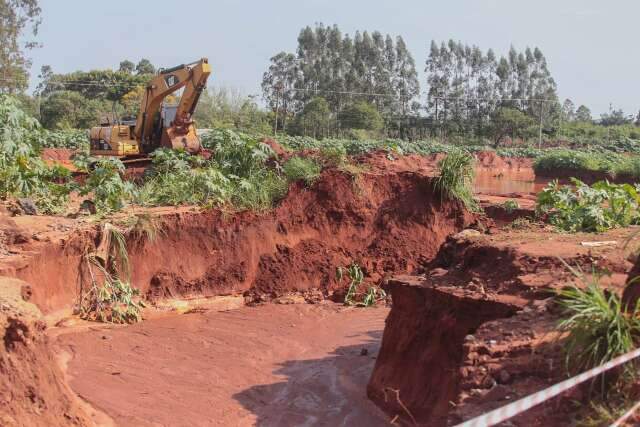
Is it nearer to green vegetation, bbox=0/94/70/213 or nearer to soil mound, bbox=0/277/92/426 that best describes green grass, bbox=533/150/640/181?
green vegetation, bbox=0/94/70/213

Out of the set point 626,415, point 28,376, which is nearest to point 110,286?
point 28,376

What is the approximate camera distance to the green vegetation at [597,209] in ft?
32.9

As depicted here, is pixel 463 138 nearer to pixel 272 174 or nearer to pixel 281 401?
pixel 272 174

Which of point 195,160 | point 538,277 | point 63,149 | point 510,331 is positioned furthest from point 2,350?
point 63,149

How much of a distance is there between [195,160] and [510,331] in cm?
1128

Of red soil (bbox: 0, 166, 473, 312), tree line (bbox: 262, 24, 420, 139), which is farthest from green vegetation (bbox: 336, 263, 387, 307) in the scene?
tree line (bbox: 262, 24, 420, 139)

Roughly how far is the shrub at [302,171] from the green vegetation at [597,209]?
471 cm

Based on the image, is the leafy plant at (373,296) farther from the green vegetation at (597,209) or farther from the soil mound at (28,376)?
the soil mound at (28,376)

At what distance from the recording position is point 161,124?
64.8 ft

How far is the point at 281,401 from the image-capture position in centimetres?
805

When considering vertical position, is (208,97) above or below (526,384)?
above

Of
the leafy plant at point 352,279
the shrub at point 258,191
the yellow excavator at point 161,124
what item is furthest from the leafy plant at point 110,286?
the yellow excavator at point 161,124

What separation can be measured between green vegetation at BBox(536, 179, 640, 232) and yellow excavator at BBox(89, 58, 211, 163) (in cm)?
1033

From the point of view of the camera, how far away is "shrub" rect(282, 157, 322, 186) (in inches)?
559
